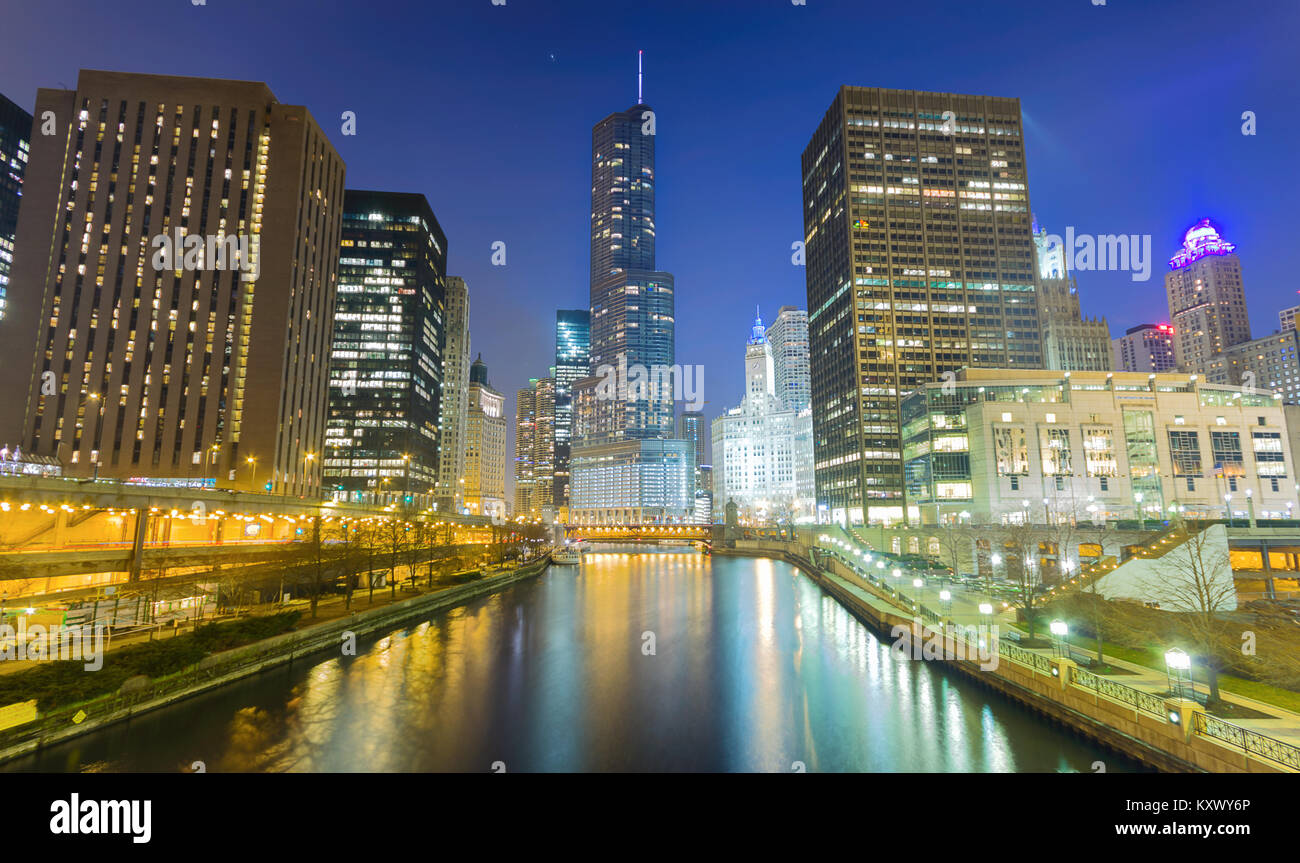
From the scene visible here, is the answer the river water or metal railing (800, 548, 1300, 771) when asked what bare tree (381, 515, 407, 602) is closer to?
the river water

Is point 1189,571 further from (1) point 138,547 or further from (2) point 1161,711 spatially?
(1) point 138,547

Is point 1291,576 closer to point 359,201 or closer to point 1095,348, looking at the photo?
point 1095,348

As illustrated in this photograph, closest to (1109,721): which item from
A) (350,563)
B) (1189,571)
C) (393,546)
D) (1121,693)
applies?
(1121,693)

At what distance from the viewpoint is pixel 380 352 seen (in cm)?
15038

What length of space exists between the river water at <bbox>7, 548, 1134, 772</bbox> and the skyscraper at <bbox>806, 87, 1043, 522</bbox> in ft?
317

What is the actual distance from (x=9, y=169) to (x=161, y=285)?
8277 centimetres

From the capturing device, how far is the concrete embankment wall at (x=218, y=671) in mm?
21094

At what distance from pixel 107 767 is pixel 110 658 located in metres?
6.44

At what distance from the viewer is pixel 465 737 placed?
26.0 metres

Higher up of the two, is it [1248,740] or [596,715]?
[1248,740]

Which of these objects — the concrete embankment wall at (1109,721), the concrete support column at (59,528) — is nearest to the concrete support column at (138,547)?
the concrete support column at (59,528)

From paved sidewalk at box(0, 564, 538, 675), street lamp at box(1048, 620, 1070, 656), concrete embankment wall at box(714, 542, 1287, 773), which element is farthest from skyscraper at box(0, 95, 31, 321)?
street lamp at box(1048, 620, 1070, 656)

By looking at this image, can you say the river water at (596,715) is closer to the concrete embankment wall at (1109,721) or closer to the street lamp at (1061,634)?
the concrete embankment wall at (1109,721)
